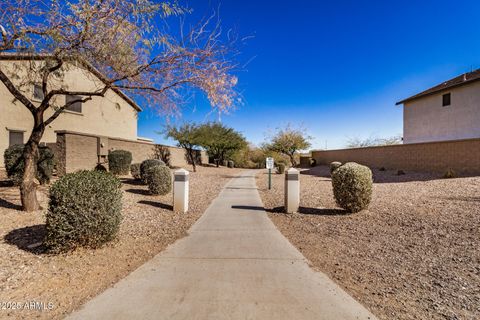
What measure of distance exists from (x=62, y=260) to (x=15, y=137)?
55.3ft

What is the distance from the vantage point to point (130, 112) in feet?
80.5

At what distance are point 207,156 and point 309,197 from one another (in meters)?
29.9

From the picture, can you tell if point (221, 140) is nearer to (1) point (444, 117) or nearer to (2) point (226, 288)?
(1) point (444, 117)

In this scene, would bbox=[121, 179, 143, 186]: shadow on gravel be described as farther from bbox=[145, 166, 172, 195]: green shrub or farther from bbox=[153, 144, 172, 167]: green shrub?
bbox=[153, 144, 172, 167]: green shrub

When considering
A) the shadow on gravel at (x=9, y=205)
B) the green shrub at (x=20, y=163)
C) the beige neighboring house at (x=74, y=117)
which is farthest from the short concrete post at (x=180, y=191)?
the beige neighboring house at (x=74, y=117)

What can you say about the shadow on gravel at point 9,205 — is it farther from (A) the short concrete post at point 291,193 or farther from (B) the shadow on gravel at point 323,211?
(B) the shadow on gravel at point 323,211

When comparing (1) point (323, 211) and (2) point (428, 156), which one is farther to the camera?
(2) point (428, 156)

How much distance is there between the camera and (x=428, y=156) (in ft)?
52.3

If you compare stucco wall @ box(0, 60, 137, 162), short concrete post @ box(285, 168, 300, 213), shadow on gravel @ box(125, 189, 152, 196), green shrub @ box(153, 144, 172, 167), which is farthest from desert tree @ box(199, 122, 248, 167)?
short concrete post @ box(285, 168, 300, 213)

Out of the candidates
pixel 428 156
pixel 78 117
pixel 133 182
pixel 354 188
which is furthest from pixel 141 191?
pixel 428 156

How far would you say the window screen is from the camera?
50.7 feet

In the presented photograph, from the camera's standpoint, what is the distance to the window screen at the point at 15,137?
15.5 m

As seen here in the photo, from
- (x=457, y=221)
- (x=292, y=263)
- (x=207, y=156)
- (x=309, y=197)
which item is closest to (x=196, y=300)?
(x=292, y=263)

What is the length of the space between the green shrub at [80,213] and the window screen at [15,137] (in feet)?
52.6
